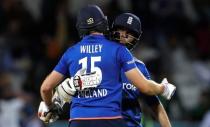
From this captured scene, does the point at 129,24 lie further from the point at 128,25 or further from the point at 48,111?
the point at 48,111

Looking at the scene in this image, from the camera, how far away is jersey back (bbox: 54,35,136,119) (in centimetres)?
662

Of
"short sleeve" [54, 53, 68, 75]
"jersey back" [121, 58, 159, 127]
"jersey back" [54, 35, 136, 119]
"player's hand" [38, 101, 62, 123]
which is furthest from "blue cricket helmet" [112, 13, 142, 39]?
"player's hand" [38, 101, 62, 123]

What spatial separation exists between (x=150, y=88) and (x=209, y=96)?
633cm

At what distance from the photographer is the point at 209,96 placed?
12.8 metres

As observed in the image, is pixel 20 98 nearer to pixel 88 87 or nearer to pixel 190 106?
pixel 190 106

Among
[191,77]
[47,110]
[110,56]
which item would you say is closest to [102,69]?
[110,56]

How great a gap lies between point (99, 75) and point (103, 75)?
32 millimetres

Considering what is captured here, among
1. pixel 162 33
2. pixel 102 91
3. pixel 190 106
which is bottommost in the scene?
pixel 190 106

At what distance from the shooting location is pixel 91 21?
266 inches

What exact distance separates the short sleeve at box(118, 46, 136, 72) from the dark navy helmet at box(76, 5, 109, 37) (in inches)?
10.6

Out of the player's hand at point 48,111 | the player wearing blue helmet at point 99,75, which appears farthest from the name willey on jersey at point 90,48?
the player's hand at point 48,111

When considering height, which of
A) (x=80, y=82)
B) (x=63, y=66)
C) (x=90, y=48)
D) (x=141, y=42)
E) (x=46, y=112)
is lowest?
(x=141, y=42)

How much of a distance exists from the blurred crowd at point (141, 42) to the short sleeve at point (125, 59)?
18.9ft

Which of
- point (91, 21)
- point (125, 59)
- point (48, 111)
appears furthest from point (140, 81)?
point (48, 111)
